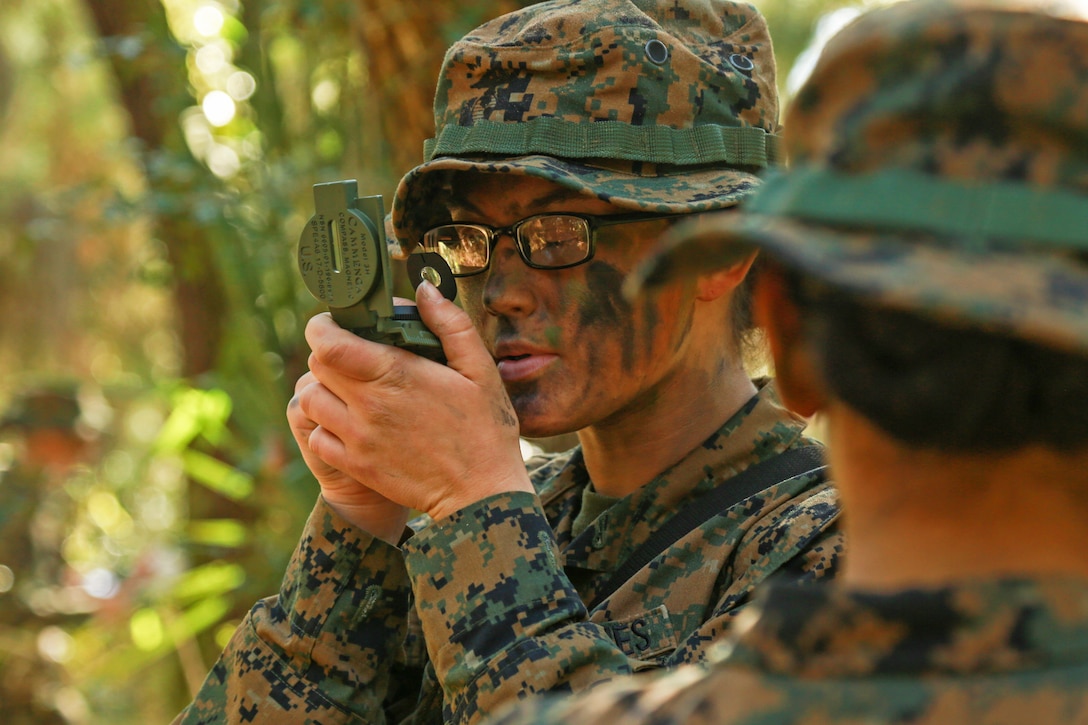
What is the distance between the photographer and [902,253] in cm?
94

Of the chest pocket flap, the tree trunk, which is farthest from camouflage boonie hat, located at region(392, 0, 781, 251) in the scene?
the tree trunk

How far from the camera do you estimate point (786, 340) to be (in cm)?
117

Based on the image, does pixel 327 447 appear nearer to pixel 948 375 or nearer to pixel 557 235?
pixel 557 235

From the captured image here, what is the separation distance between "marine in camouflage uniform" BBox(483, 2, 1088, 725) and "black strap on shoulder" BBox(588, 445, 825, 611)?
114cm

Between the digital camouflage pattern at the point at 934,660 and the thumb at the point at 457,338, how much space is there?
3.71 feet

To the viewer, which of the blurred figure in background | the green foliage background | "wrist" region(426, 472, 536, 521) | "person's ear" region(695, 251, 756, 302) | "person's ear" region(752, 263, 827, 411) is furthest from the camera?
the blurred figure in background

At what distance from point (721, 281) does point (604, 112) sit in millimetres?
401

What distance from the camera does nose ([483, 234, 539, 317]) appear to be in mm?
2232

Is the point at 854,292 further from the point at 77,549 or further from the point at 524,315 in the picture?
the point at 77,549

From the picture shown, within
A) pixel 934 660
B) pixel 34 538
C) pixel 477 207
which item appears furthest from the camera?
pixel 34 538

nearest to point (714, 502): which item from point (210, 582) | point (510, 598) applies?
point (510, 598)

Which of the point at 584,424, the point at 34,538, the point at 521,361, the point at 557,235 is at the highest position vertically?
the point at 557,235

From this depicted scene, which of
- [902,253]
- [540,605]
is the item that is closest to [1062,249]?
[902,253]

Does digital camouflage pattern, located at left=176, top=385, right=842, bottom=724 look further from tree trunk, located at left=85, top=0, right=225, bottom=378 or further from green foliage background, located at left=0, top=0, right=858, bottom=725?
tree trunk, located at left=85, top=0, right=225, bottom=378
